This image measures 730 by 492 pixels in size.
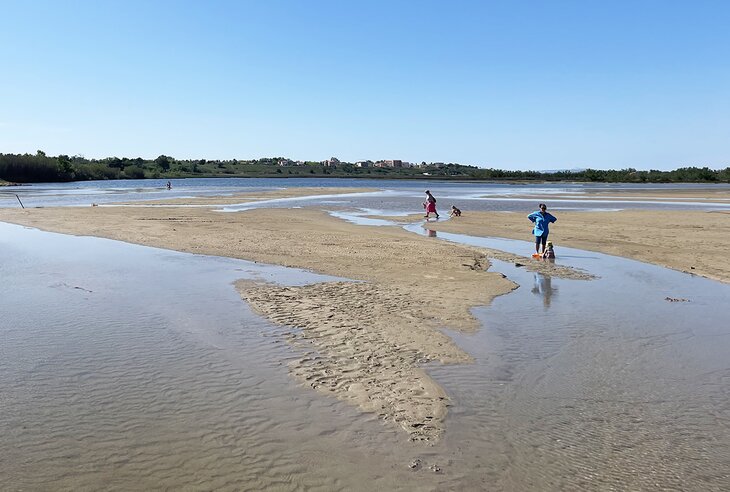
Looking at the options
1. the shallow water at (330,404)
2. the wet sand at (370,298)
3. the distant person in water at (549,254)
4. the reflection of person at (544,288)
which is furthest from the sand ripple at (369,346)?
the distant person in water at (549,254)

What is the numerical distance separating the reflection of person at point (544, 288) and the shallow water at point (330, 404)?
393 millimetres

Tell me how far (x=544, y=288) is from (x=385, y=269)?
13.5 ft

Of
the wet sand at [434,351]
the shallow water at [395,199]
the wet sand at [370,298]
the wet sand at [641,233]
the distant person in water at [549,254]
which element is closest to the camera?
the wet sand at [434,351]

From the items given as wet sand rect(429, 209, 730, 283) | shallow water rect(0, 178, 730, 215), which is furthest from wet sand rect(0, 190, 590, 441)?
shallow water rect(0, 178, 730, 215)

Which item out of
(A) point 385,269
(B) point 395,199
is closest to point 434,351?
(A) point 385,269

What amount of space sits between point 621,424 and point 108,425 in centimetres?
536

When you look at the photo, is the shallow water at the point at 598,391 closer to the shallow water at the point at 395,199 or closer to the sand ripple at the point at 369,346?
the sand ripple at the point at 369,346

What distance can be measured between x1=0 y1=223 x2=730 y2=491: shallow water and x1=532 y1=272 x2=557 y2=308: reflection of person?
39 centimetres

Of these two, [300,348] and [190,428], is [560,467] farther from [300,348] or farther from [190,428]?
[300,348]

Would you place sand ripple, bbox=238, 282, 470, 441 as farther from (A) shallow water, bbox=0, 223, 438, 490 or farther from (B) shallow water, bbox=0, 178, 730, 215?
(B) shallow water, bbox=0, 178, 730, 215

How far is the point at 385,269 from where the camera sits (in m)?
14.9

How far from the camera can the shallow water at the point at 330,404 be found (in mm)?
4879

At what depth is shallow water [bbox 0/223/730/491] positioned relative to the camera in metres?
4.88

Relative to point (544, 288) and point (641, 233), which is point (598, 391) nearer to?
point (544, 288)
